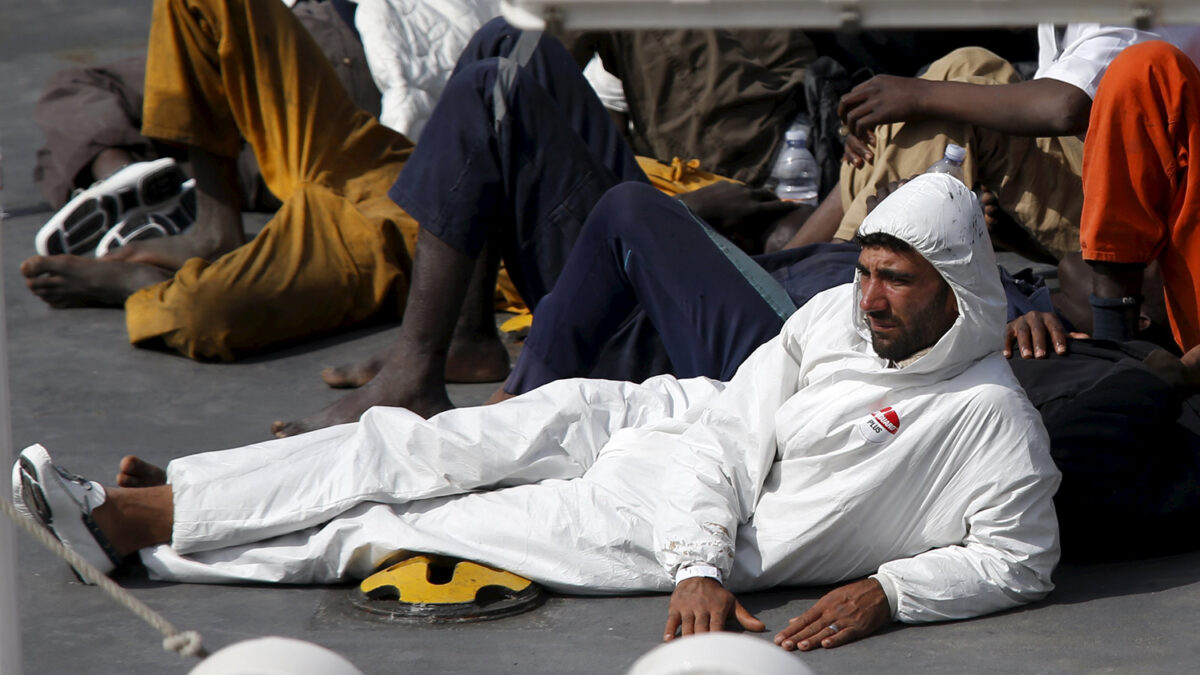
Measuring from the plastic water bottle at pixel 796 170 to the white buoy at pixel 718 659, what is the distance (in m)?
3.69

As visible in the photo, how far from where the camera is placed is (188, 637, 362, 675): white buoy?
5.45 feet

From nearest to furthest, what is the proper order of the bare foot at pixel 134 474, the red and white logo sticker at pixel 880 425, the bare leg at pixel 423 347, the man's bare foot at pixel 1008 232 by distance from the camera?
the red and white logo sticker at pixel 880 425, the bare foot at pixel 134 474, the bare leg at pixel 423 347, the man's bare foot at pixel 1008 232

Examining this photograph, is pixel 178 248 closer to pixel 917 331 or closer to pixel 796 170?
pixel 796 170

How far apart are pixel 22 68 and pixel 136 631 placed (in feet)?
17.8

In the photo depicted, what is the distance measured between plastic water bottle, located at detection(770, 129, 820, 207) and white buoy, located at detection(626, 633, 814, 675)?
3687mm

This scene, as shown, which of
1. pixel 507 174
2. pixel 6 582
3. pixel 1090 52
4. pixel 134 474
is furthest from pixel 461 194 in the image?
pixel 6 582

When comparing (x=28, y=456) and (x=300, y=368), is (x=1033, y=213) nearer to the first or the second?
(x=300, y=368)

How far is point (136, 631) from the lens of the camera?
2857 millimetres

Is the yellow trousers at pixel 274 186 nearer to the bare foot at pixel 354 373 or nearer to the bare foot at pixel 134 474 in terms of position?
the bare foot at pixel 354 373

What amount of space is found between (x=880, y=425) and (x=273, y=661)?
1.43 m

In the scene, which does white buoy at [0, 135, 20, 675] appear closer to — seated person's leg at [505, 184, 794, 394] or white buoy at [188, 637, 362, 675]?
white buoy at [188, 637, 362, 675]

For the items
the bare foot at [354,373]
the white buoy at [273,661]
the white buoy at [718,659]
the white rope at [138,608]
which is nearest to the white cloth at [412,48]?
the bare foot at [354,373]

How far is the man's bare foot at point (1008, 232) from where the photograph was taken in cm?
433

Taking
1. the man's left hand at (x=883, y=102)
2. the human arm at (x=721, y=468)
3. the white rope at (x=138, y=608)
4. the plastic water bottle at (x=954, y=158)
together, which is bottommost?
the human arm at (x=721, y=468)
